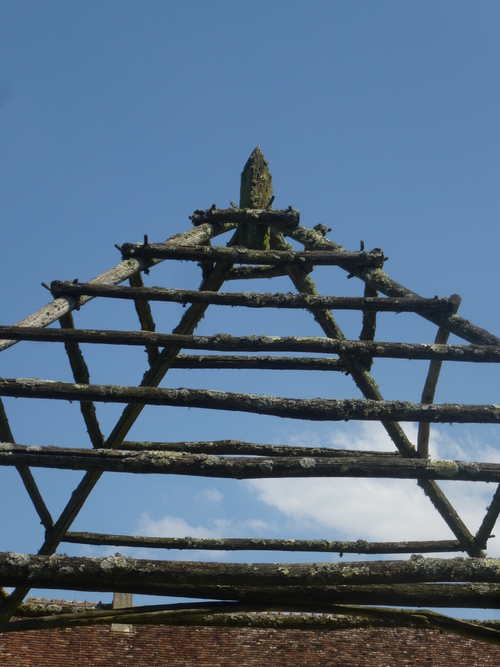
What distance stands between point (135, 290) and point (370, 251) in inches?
83.9

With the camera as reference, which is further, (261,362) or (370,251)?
(370,251)

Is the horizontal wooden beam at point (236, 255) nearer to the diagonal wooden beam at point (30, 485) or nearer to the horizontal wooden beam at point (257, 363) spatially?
the horizontal wooden beam at point (257, 363)

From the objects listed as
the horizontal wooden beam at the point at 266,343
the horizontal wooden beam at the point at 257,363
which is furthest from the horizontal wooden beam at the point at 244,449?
the horizontal wooden beam at the point at 266,343

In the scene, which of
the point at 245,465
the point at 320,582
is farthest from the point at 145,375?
the point at 320,582

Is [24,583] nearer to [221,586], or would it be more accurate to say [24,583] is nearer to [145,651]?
[221,586]

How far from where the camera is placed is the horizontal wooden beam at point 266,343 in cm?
559

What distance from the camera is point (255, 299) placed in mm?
6324

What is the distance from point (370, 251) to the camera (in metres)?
6.95

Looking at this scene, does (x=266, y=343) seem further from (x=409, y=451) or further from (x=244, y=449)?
(x=409, y=451)

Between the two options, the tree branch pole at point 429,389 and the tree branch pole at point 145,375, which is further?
the tree branch pole at point 145,375

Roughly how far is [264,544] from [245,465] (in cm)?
319

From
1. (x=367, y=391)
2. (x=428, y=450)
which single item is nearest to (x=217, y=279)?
(x=367, y=391)

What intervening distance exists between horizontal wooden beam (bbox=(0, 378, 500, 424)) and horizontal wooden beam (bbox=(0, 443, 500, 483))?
47 cm

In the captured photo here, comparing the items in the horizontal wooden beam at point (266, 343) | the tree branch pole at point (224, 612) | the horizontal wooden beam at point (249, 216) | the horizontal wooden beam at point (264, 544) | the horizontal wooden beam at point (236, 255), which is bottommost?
the tree branch pole at point (224, 612)
